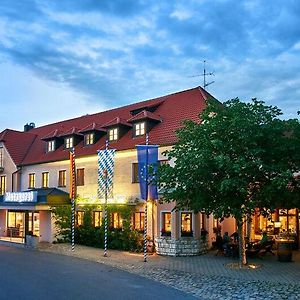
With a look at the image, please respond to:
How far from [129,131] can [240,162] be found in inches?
585

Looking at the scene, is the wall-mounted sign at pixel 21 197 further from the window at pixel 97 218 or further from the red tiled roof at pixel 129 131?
the window at pixel 97 218

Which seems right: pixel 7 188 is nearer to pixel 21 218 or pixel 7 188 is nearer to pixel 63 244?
pixel 21 218

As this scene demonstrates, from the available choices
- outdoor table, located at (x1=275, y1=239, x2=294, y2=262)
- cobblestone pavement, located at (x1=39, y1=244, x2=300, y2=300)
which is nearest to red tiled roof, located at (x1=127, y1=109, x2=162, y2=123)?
cobblestone pavement, located at (x1=39, y1=244, x2=300, y2=300)

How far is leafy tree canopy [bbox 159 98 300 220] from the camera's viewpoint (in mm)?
18703

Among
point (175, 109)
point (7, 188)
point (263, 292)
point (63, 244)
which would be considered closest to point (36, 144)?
point (7, 188)

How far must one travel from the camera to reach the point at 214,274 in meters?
18.9

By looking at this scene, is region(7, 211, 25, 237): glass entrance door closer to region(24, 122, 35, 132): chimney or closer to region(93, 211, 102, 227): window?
region(93, 211, 102, 227): window

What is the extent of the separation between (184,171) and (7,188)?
24595mm

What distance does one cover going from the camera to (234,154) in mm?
19406

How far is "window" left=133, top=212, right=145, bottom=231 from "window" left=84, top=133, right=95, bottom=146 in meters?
7.78

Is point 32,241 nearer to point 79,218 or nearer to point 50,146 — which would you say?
point 79,218

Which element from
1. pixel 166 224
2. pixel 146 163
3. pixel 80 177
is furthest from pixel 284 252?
pixel 80 177

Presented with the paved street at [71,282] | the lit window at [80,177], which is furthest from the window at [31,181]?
the paved street at [71,282]

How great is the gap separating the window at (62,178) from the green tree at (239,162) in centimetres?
1619
